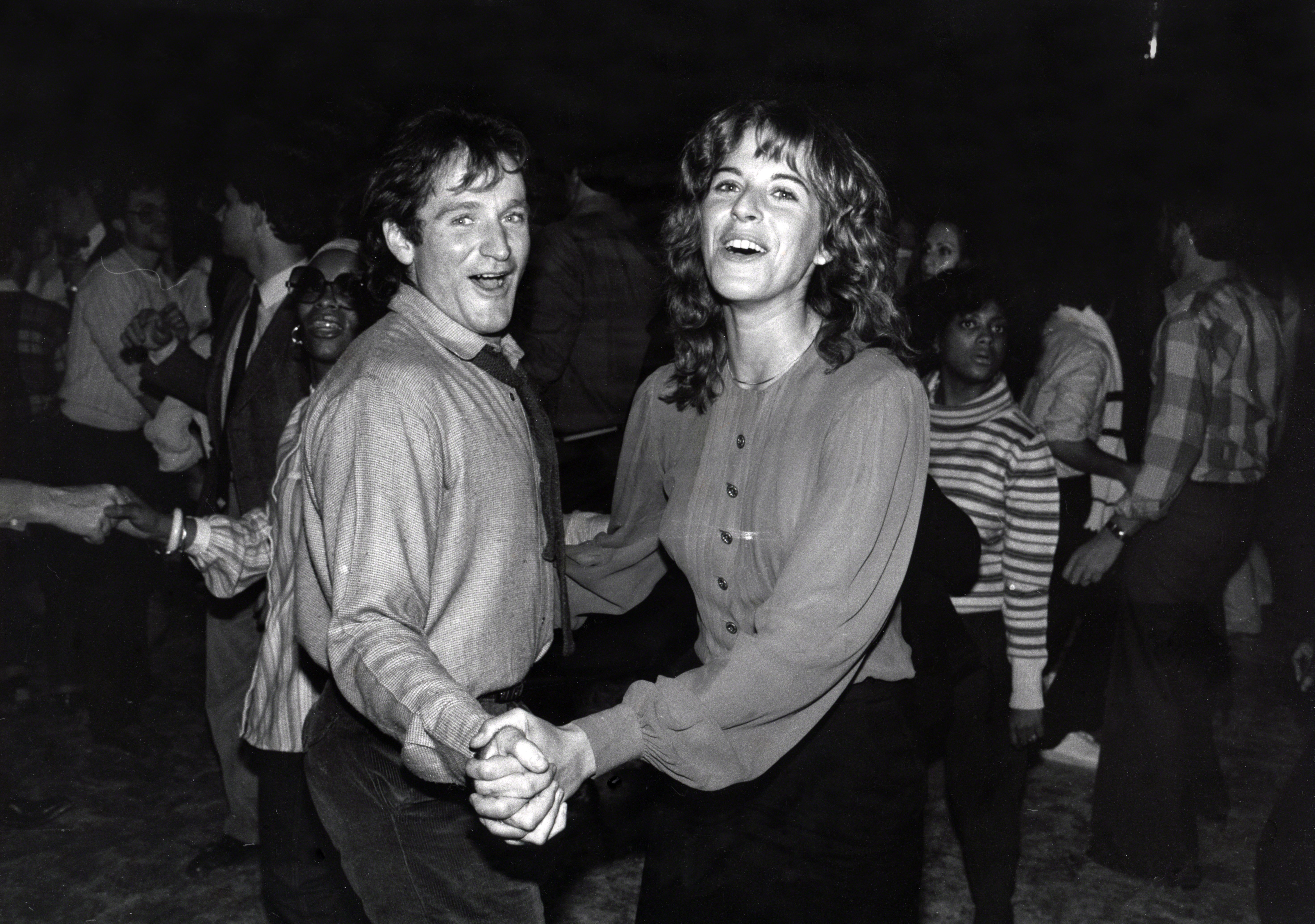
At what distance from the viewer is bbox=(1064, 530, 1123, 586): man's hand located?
3535 mm

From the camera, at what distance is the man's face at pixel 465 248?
1.81 metres

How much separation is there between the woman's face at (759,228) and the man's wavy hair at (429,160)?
338mm

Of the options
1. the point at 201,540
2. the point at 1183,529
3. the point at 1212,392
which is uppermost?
the point at 1212,392

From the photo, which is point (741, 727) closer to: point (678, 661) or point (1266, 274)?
point (678, 661)

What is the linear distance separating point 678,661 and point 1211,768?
8.00 feet

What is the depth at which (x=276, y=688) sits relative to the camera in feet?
7.91

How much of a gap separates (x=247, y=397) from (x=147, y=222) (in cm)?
157

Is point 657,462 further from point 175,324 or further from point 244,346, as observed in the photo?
point 175,324

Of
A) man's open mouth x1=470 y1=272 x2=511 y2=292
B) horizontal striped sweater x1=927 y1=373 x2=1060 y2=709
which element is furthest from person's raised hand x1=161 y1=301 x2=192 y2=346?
horizontal striped sweater x1=927 y1=373 x2=1060 y2=709

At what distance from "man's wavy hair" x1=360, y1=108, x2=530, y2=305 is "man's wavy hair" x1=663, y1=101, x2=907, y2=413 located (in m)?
0.31

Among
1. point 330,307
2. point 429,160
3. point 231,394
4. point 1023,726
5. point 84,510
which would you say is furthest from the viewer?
point 231,394

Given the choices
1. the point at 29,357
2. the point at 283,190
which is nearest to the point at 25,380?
the point at 29,357

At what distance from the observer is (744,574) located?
1.77 m

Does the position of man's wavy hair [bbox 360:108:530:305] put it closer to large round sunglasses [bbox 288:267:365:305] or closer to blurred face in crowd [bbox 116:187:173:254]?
large round sunglasses [bbox 288:267:365:305]
